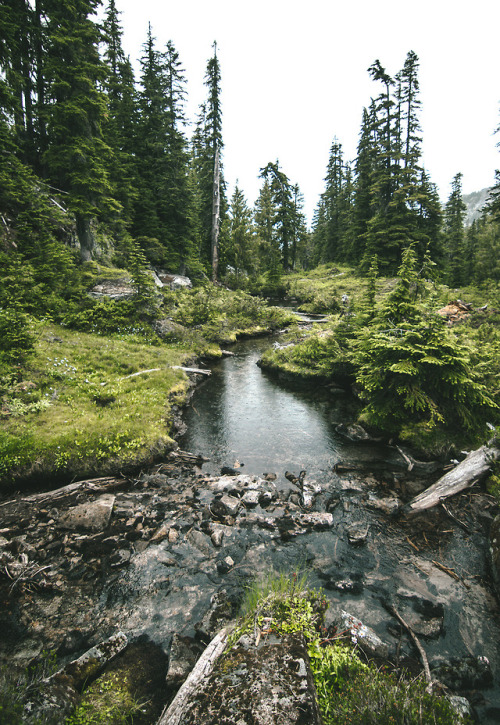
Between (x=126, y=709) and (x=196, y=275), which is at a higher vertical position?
(x=196, y=275)

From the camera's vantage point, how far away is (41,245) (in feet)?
50.8

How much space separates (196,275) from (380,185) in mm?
24083

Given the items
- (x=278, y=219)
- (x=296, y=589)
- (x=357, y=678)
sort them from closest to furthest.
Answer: (x=357, y=678), (x=296, y=589), (x=278, y=219)

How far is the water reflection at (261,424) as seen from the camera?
9.33m

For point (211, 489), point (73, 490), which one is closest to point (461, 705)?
point (211, 489)

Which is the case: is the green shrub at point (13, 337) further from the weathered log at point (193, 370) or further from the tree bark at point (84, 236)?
the tree bark at point (84, 236)

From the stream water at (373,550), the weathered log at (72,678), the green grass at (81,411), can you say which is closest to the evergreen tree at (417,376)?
the stream water at (373,550)

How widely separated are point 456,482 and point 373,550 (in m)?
2.69

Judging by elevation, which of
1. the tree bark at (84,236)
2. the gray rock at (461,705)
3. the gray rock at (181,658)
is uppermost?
the tree bark at (84,236)

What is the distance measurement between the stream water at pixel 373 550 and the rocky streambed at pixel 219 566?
0.09ft

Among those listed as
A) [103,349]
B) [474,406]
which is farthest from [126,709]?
[103,349]

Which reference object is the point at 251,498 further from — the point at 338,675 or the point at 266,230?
the point at 266,230

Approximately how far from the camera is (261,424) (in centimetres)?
1163

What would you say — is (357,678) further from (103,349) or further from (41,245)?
(41,245)
